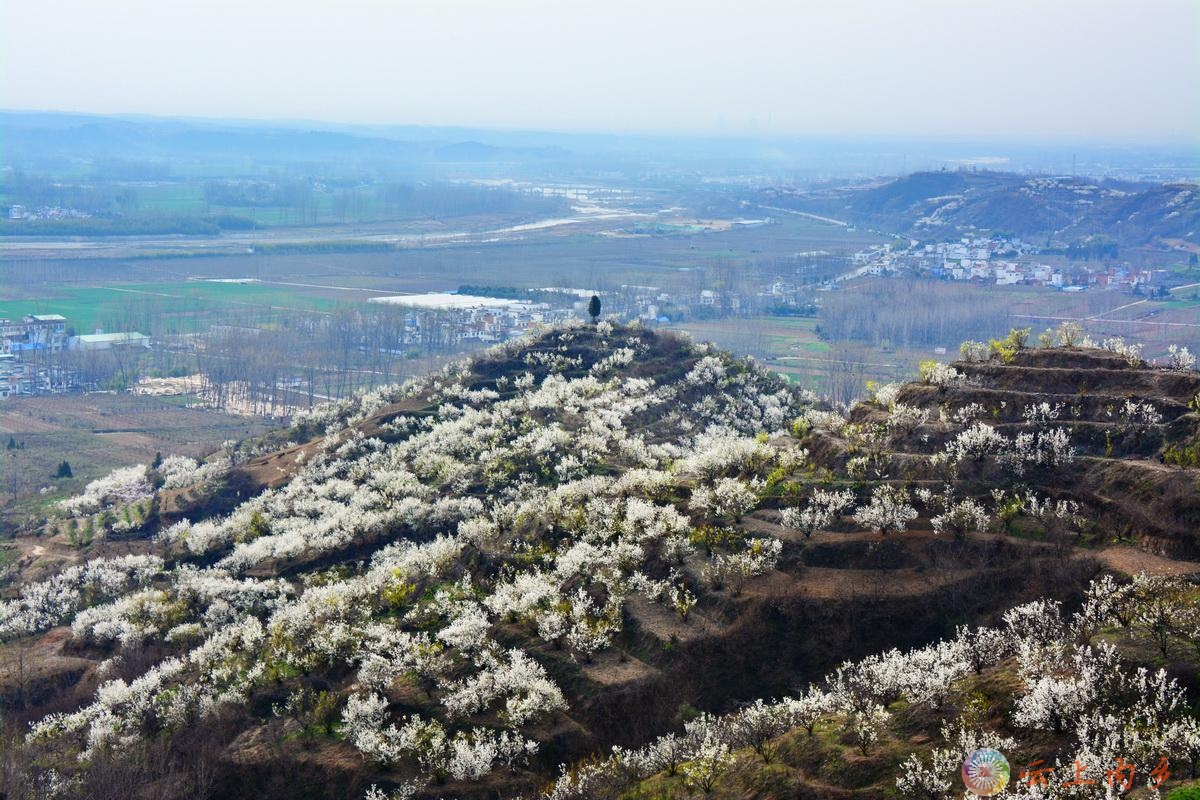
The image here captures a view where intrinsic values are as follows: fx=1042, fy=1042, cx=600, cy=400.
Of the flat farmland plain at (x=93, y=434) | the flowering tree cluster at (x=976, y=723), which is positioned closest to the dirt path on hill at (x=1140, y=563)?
the flowering tree cluster at (x=976, y=723)

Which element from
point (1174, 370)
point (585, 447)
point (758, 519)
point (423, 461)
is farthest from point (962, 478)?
point (423, 461)

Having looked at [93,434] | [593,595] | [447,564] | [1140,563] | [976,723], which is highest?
[1140,563]

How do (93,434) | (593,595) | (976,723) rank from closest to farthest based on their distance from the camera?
(976,723) < (593,595) < (93,434)

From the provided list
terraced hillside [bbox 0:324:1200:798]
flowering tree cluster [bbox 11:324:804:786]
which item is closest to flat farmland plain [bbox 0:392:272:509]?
flowering tree cluster [bbox 11:324:804:786]

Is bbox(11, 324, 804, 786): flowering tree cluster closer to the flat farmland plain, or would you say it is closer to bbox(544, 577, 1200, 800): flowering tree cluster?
bbox(544, 577, 1200, 800): flowering tree cluster

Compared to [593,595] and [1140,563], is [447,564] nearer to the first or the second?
[593,595]

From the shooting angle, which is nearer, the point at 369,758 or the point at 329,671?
the point at 369,758

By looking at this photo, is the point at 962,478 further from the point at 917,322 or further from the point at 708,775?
the point at 917,322

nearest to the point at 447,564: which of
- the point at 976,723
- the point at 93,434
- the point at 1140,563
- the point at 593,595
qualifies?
the point at 593,595
